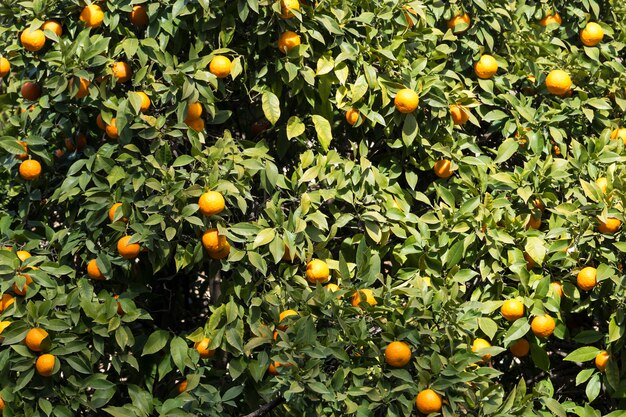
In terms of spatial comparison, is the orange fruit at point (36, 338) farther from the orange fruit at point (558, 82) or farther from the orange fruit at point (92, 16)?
the orange fruit at point (558, 82)

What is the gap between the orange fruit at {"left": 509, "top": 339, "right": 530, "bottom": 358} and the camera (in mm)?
2762

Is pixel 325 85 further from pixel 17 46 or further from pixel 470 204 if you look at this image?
pixel 17 46

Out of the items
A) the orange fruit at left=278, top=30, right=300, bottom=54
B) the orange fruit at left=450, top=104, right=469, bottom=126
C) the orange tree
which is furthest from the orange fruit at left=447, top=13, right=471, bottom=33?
the orange fruit at left=278, top=30, right=300, bottom=54

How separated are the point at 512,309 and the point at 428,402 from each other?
0.42 m

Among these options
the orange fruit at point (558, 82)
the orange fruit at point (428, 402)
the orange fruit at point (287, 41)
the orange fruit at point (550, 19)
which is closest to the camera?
the orange fruit at point (428, 402)

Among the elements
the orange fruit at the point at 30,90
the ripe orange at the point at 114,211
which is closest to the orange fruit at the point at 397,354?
the ripe orange at the point at 114,211

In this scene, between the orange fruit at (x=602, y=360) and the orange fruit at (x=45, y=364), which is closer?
the orange fruit at (x=45, y=364)

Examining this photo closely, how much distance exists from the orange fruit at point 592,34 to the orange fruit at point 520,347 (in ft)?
3.52

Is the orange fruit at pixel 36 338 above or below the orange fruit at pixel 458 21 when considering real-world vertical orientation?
below

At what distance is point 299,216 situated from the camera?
8.41 feet

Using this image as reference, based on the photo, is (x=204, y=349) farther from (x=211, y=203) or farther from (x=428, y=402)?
(x=428, y=402)

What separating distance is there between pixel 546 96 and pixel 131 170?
4.57ft

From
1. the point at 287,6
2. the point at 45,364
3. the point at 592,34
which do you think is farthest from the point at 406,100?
the point at 45,364

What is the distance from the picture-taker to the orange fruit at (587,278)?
8.63 feet
